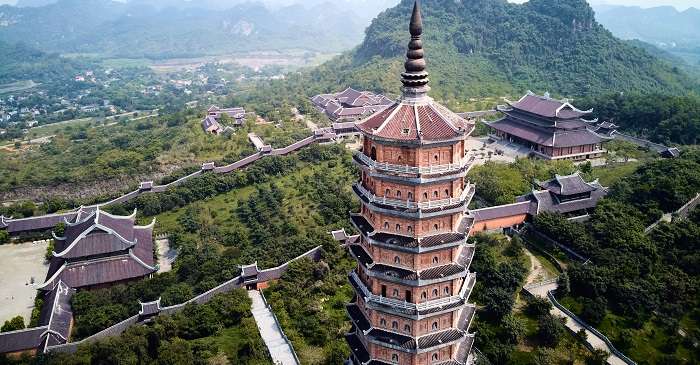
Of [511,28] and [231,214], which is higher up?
[511,28]

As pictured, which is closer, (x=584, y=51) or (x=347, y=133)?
(x=347, y=133)

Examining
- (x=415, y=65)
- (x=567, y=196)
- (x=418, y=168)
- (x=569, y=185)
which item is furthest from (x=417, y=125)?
(x=569, y=185)

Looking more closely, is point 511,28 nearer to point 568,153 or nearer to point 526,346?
point 568,153

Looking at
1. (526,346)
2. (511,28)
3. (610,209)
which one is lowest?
(526,346)

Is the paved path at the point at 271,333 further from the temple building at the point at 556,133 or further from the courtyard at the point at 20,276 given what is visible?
the temple building at the point at 556,133

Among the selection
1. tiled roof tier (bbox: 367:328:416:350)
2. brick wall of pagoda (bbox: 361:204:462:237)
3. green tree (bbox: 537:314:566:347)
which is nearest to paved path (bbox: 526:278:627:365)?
green tree (bbox: 537:314:566:347)

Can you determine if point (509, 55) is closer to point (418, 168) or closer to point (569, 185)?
point (569, 185)

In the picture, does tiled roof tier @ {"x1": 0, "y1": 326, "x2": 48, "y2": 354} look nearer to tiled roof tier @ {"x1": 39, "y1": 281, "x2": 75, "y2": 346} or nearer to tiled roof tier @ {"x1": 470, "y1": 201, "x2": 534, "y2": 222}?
tiled roof tier @ {"x1": 39, "y1": 281, "x2": 75, "y2": 346}

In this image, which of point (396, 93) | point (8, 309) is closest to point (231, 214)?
point (8, 309)

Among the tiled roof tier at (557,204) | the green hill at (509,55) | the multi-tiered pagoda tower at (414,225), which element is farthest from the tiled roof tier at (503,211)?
the green hill at (509,55)
